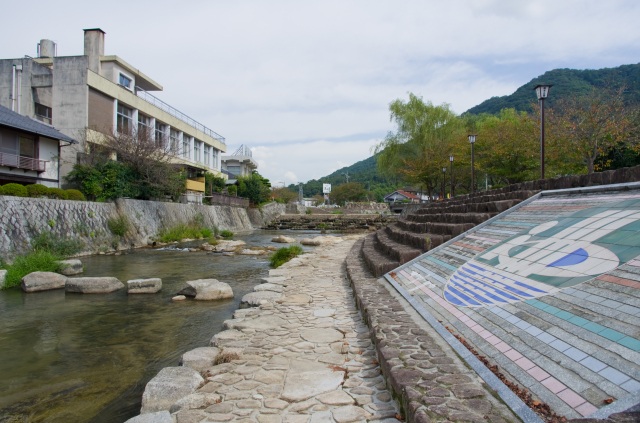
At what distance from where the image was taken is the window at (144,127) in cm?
2339

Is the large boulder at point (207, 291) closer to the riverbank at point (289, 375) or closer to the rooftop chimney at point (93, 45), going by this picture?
the riverbank at point (289, 375)

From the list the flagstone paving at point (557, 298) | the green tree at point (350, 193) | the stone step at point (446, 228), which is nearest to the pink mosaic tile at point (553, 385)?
the flagstone paving at point (557, 298)

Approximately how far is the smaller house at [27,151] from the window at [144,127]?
400 centimetres

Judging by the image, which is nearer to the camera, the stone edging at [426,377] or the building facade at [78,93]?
the stone edging at [426,377]

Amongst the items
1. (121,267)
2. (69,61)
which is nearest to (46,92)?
(69,61)

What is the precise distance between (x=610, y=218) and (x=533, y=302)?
5.67ft

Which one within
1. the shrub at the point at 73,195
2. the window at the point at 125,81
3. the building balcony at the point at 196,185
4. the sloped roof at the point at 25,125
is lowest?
the shrub at the point at 73,195

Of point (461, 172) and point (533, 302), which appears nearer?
point (533, 302)

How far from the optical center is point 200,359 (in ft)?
13.9

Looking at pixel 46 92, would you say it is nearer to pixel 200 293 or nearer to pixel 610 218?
pixel 200 293

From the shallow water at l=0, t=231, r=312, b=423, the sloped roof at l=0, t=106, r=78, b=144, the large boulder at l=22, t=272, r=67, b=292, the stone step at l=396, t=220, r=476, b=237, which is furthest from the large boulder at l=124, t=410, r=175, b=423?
the sloped roof at l=0, t=106, r=78, b=144

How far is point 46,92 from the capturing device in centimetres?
2341

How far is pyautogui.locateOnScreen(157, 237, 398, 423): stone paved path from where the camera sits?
310 cm

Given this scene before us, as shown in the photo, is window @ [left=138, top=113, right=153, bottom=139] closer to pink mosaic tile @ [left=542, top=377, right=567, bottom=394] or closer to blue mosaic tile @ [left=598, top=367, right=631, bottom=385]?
pink mosaic tile @ [left=542, top=377, right=567, bottom=394]
